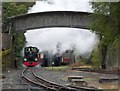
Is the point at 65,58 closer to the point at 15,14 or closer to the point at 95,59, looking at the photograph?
the point at 95,59

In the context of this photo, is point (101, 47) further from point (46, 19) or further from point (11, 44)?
point (11, 44)

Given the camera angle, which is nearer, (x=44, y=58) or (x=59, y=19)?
(x=59, y=19)

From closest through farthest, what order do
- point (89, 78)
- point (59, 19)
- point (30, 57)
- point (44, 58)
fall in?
1. point (89, 78)
2. point (30, 57)
3. point (59, 19)
4. point (44, 58)

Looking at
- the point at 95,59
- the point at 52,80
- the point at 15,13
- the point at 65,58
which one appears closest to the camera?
the point at 52,80

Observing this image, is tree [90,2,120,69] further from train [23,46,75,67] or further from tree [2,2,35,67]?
tree [2,2,35,67]

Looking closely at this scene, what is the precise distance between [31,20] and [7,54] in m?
4.05

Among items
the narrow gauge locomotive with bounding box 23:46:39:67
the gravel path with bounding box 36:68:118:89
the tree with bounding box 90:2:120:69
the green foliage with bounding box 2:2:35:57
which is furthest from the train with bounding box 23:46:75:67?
the tree with bounding box 90:2:120:69

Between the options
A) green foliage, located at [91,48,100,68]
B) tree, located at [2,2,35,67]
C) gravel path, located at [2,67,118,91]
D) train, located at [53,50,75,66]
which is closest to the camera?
gravel path, located at [2,67,118,91]

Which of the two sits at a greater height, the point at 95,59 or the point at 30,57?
the point at 30,57

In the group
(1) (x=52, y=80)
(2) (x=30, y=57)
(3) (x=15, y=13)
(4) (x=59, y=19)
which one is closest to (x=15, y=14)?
(3) (x=15, y=13)

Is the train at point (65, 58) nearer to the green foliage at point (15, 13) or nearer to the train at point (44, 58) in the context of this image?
the train at point (44, 58)

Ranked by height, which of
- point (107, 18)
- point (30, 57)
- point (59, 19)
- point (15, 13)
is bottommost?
point (30, 57)

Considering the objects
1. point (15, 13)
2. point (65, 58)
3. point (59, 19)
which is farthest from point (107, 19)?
point (15, 13)

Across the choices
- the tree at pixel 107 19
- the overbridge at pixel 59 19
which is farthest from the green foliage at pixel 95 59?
the tree at pixel 107 19
